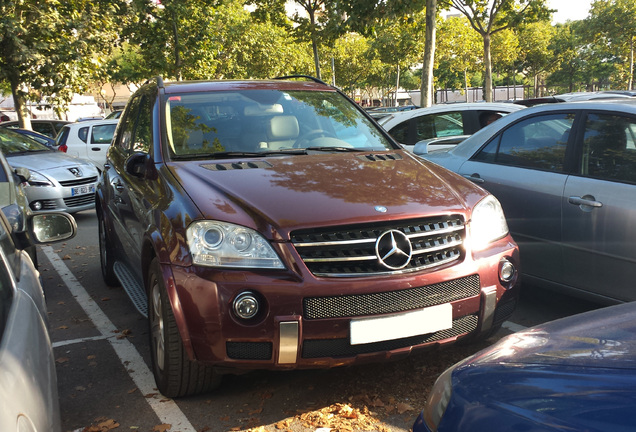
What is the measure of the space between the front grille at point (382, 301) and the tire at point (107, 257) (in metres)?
3.26

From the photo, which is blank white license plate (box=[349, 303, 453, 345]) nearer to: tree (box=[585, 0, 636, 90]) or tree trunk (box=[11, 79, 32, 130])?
tree trunk (box=[11, 79, 32, 130])

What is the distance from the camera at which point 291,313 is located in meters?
3.20

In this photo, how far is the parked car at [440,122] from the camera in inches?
359

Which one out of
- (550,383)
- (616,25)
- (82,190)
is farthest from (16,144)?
(616,25)

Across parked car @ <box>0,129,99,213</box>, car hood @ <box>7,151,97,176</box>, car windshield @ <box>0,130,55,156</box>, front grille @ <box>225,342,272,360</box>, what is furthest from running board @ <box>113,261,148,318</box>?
car windshield @ <box>0,130,55,156</box>

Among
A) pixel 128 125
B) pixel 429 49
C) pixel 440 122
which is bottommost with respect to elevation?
pixel 440 122

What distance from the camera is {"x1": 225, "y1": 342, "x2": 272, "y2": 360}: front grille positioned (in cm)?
325

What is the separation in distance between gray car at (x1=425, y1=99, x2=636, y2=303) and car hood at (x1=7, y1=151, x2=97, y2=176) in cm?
752

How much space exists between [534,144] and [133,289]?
3.11 meters

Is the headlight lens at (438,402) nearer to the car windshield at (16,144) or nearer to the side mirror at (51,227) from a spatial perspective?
the side mirror at (51,227)

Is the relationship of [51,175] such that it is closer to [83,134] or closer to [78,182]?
[78,182]

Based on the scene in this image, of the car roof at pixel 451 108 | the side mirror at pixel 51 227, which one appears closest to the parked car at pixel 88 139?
the car roof at pixel 451 108

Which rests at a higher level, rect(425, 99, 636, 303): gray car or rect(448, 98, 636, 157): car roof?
rect(448, 98, 636, 157): car roof

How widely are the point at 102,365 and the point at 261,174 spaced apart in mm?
1671
